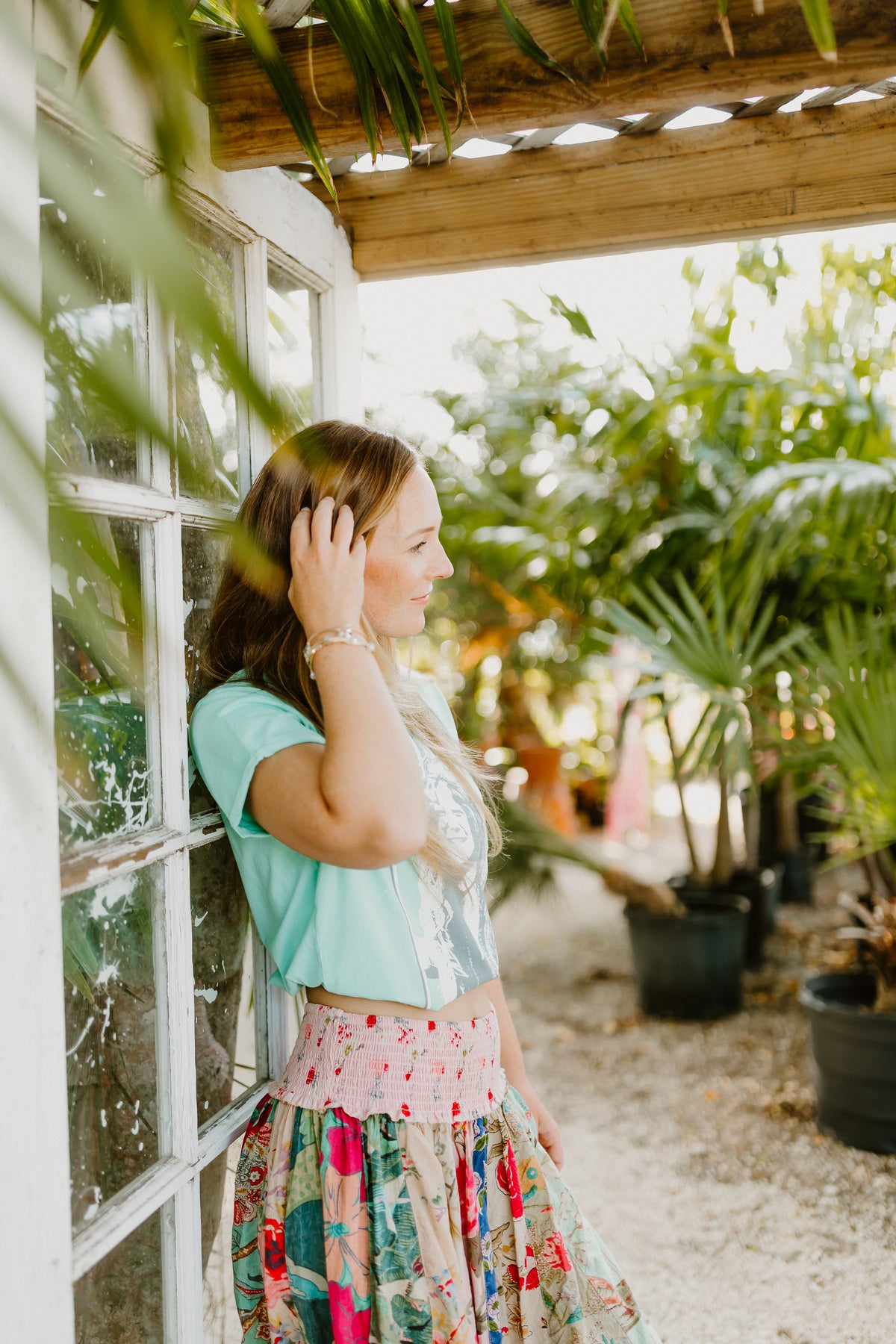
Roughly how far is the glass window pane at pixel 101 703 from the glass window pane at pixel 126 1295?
0.41m

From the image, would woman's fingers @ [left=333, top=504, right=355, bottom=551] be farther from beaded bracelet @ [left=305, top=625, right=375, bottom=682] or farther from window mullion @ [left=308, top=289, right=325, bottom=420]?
window mullion @ [left=308, top=289, right=325, bottom=420]

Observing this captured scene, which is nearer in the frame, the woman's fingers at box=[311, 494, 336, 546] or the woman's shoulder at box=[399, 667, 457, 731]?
the woman's fingers at box=[311, 494, 336, 546]

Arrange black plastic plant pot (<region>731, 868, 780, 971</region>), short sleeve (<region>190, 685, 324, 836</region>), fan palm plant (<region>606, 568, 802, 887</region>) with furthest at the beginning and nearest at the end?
black plastic plant pot (<region>731, 868, 780, 971</region>) → fan palm plant (<region>606, 568, 802, 887</region>) → short sleeve (<region>190, 685, 324, 836</region>)

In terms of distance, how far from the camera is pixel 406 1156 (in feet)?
3.37

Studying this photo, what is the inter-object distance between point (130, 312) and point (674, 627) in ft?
6.50

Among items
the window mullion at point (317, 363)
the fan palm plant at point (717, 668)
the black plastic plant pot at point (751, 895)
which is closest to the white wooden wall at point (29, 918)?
the window mullion at point (317, 363)

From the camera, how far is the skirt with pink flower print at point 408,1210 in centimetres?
101

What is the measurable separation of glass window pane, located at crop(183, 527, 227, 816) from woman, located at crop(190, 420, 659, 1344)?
22 mm

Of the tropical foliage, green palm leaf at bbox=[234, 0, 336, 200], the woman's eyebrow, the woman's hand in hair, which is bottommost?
the woman's hand in hair

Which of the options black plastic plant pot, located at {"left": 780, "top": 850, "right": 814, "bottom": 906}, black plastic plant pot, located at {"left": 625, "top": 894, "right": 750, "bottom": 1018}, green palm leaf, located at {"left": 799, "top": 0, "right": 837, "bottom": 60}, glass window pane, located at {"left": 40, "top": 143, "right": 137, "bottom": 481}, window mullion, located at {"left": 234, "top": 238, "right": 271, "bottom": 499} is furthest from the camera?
black plastic plant pot, located at {"left": 780, "top": 850, "right": 814, "bottom": 906}

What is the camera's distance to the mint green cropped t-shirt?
3.33 feet

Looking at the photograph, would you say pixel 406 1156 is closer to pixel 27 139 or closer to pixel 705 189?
pixel 27 139

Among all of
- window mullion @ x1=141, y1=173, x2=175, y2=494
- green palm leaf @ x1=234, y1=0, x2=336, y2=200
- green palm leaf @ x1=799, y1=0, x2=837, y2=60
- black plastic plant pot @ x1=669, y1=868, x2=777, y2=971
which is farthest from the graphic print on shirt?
black plastic plant pot @ x1=669, y1=868, x2=777, y2=971

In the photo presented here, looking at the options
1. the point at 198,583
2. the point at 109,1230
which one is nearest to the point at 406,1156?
the point at 109,1230
